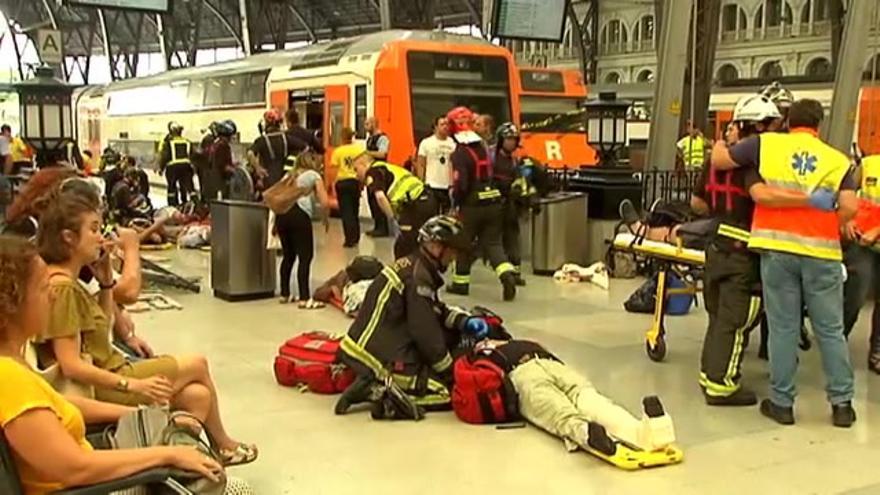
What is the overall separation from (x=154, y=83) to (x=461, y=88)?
1263cm

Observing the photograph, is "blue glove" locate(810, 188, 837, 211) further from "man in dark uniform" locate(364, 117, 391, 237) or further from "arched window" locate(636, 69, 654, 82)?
"arched window" locate(636, 69, 654, 82)

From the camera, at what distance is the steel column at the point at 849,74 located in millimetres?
12656

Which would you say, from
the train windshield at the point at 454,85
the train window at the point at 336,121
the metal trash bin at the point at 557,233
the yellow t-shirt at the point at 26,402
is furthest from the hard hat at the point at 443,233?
the train window at the point at 336,121

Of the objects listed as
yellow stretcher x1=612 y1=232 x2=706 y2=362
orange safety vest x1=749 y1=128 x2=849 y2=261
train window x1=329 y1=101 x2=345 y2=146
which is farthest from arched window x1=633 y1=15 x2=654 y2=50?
orange safety vest x1=749 y1=128 x2=849 y2=261

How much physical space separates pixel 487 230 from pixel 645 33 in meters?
31.4

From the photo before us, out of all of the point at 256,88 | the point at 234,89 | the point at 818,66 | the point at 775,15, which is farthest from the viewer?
the point at 775,15

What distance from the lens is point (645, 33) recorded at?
126 ft

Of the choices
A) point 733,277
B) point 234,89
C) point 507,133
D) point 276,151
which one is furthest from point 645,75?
point 733,277

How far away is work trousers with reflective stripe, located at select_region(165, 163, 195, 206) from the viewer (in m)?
16.6

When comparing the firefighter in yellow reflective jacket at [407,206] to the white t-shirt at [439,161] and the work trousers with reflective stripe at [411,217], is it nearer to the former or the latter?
the work trousers with reflective stripe at [411,217]

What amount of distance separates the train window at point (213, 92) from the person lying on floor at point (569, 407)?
1702 centimetres

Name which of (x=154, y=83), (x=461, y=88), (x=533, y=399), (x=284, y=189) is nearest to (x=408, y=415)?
(x=533, y=399)

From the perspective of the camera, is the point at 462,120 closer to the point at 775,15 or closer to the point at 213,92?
the point at 213,92

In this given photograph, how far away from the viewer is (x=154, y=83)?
2566 cm
